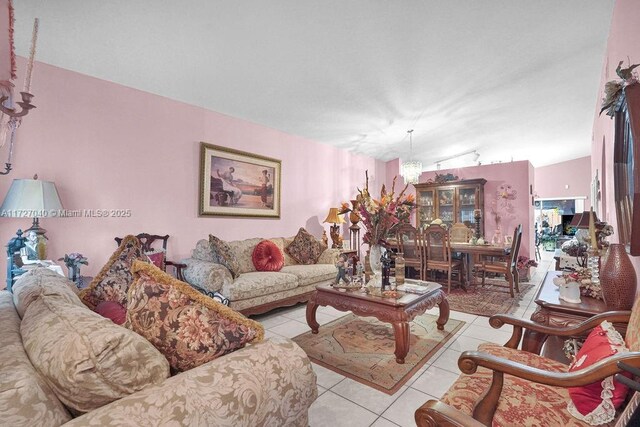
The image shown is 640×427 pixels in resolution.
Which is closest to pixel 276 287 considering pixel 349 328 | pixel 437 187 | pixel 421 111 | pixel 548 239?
pixel 349 328

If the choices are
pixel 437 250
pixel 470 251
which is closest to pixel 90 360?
pixel 437 250

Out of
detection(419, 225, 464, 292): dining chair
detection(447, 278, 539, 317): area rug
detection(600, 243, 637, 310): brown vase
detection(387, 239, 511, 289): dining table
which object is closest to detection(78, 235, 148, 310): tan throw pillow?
detection(600, 243, 637, 310): brown vase

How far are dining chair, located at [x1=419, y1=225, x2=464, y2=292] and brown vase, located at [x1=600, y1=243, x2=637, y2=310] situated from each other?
2.80 meters

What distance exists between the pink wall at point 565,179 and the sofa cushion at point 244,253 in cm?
876

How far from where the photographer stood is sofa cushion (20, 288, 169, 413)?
704 mm

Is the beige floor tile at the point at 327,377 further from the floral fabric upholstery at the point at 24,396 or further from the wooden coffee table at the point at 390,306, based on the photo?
the floral fabric upholstery at the point at 24,396

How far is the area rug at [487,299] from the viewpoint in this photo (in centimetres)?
356

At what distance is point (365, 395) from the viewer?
6.14ft

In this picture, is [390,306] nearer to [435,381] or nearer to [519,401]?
[435,381]

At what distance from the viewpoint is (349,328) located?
9.75ft

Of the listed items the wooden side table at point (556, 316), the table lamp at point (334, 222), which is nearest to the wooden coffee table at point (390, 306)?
the wooden side table at point (556, 316)

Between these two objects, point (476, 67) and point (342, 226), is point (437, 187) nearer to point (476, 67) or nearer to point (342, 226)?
point (342, 226)

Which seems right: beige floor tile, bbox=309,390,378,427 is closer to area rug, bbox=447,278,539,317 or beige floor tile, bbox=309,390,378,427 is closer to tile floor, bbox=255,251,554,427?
tile floor, bbox=255,251,554,427

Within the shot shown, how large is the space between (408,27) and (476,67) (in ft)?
3.57
